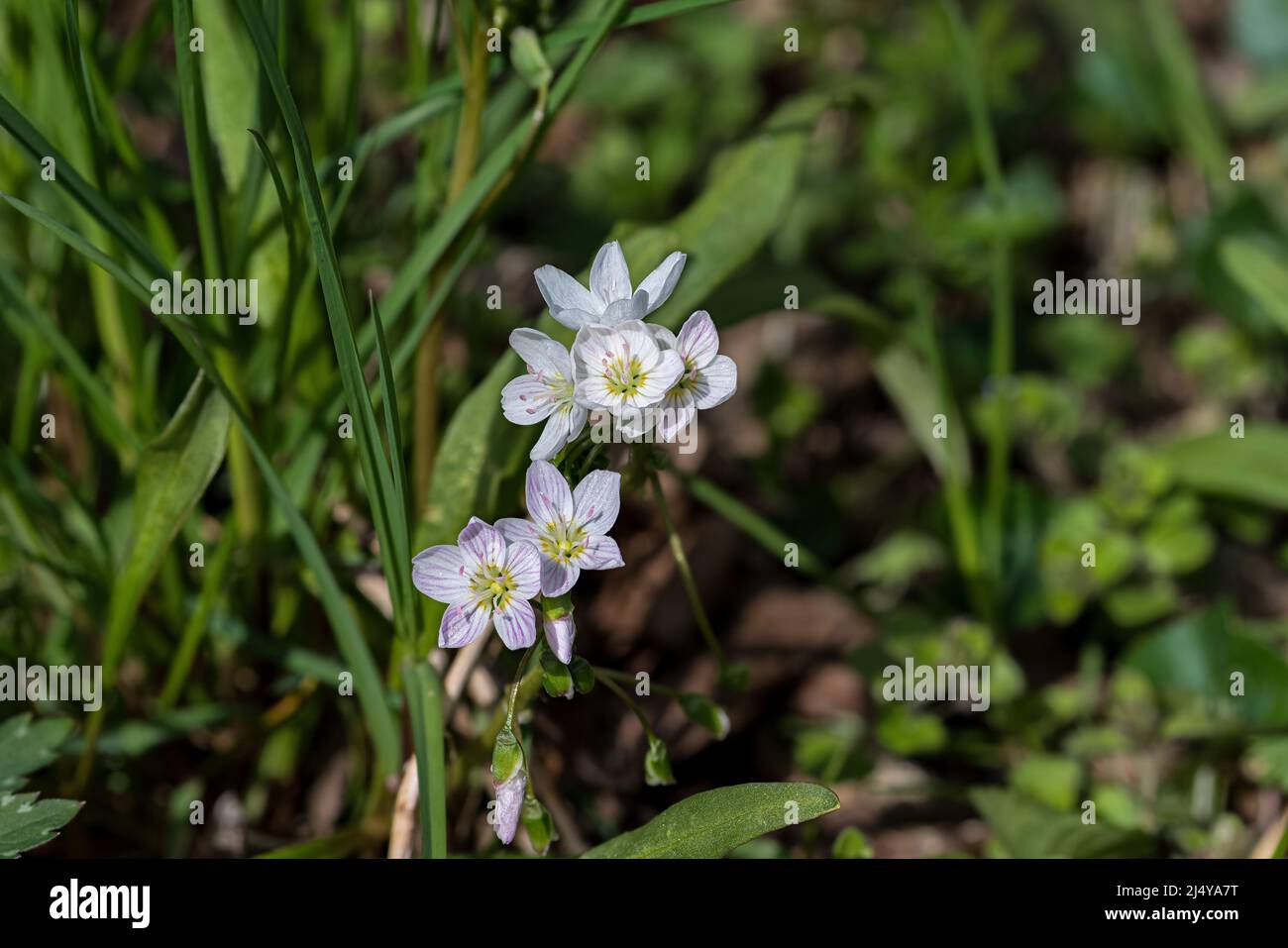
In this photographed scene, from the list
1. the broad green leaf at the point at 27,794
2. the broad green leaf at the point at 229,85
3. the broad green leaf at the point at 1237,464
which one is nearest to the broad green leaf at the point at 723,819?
the broad green leaf at the point at 27,794

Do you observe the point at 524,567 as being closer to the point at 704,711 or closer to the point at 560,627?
the point at 560,627

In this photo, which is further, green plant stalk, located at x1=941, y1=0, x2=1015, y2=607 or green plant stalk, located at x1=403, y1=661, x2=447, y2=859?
green plant stalk, located at x1=941, y1=0, x2=1015, y2=607

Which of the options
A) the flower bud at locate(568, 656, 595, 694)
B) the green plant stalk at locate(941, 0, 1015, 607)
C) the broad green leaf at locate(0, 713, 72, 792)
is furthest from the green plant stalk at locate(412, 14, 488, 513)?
the green plant stalk at locate(941, 0, 1015, 607)

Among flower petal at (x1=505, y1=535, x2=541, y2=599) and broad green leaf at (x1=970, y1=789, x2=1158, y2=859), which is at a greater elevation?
flower petal at (x1=505, y1=535, x2=541, y2=599)

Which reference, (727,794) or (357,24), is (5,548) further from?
(727,794)

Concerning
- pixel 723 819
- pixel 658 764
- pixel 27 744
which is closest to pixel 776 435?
pixel 658 764

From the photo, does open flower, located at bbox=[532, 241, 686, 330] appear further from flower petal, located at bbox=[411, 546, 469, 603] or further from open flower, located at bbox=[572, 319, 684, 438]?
flower petal, located at bbox=[411, 546, 469, 603]
